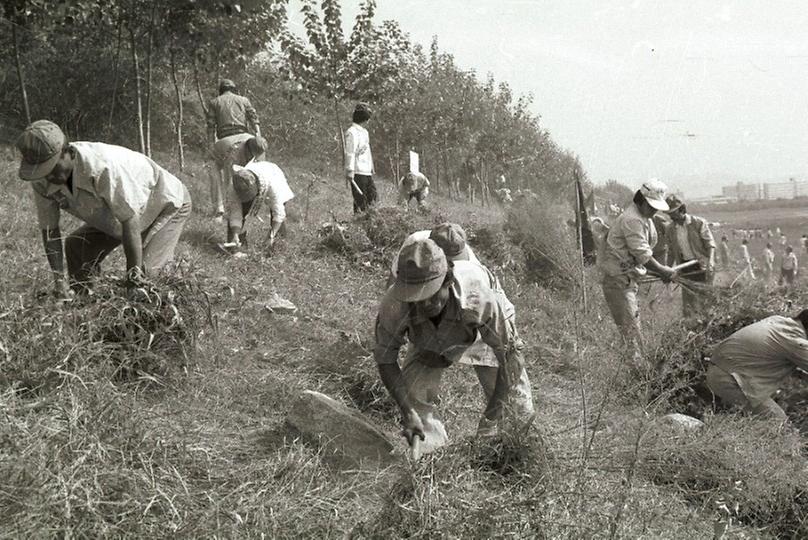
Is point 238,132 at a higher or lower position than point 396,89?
lower

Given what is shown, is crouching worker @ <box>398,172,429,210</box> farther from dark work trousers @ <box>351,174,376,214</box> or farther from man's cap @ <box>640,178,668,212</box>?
man's cap @ <box>640,178,668,212</box>

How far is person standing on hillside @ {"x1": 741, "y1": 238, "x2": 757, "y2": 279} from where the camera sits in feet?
20.3

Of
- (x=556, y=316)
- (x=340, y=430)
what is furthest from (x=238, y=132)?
(x=340, y=430)

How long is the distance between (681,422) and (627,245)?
1.77 meters

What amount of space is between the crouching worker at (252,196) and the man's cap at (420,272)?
12.8ft

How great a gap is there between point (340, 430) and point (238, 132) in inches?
202

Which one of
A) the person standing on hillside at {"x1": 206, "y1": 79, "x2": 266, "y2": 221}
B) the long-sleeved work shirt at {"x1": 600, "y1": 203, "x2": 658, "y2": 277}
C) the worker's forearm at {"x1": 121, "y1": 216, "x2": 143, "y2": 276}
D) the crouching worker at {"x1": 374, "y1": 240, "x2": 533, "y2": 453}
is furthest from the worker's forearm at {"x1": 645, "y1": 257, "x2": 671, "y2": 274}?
the person standing on hillside at {"x1": 206, "y1": 79, "x2": 266, "y2": 221}

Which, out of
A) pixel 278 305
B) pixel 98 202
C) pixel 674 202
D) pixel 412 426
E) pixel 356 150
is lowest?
pixel 412 426

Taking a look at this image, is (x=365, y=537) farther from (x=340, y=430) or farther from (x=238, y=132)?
(x=238, y=132)

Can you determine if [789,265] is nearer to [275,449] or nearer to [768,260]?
[768,260]

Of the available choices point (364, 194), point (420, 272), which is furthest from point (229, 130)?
point (420, 272)

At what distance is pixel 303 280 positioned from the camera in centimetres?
658

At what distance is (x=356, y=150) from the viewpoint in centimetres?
786

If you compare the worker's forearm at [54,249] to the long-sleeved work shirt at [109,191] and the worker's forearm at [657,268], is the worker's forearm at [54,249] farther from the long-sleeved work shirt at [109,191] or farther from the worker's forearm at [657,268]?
the worker's forearm at [657,268]
